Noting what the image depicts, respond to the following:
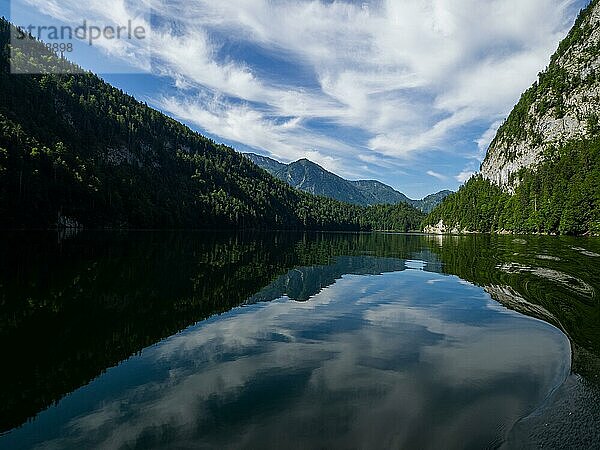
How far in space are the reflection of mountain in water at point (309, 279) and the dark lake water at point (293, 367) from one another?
15.7 inches

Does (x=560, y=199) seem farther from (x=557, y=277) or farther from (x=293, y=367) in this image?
(x=293, y=367)

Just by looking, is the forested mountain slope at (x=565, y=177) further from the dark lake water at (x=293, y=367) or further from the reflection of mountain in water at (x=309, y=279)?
the dark lake water at (x=293, y=367)

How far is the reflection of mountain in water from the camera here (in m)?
24.9

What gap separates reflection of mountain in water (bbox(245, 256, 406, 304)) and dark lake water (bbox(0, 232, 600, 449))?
0.40 m

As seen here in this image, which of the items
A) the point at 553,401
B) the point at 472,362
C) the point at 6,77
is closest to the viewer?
the point at 553,401

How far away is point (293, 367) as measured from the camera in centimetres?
1231

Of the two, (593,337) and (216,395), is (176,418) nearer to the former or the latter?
(216,395)

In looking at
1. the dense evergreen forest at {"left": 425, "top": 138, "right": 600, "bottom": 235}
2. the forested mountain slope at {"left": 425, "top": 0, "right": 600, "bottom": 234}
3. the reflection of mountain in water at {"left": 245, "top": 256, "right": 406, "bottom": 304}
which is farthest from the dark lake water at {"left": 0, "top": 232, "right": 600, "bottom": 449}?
the forested mountain slope at {"left": 425, "top": 0, "right": 600, "bottom": 234}

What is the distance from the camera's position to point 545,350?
45.6 feet

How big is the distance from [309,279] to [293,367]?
19.8 metres

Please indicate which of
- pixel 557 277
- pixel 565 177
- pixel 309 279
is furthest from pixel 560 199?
pixel 309 279

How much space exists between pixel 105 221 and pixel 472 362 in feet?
480

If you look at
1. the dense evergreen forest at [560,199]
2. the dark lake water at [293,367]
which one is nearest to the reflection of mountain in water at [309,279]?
the dark lake water at [293,367]

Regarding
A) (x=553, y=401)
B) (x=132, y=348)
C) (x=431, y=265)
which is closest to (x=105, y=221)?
(x=431, y=265)
